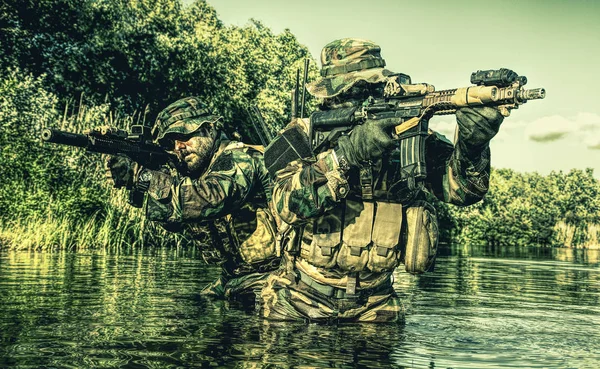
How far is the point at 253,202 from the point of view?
7453 mm

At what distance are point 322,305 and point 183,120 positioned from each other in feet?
7.96

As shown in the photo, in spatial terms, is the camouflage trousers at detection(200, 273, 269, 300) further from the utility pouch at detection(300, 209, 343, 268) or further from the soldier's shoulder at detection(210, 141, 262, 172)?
the utility pouch at detection(300, 209, 343, 268)

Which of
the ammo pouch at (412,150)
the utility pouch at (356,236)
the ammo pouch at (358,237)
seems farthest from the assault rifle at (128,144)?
the ammo pouch at (412,150)

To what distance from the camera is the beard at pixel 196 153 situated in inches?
294

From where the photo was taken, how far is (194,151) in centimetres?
748

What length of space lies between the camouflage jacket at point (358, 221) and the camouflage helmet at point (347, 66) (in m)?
0.57

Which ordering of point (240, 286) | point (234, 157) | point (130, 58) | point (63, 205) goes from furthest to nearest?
point (130, 58)
point (63, 205)
point (240, 286)
point (234, 157)

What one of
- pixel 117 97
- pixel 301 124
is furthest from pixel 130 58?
pixel 301 124

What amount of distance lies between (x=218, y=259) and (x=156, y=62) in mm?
24136

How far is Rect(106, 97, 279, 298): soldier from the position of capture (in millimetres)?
6758

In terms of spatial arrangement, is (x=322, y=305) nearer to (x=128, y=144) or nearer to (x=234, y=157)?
(x=234, y=157)

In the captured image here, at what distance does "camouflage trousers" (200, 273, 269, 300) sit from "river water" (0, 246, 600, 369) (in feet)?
0.74

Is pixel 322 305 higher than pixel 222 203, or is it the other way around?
pixel 222 203

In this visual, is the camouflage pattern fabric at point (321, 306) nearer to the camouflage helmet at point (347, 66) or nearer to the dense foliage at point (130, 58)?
the camouflage helmet at point (347, 66)
